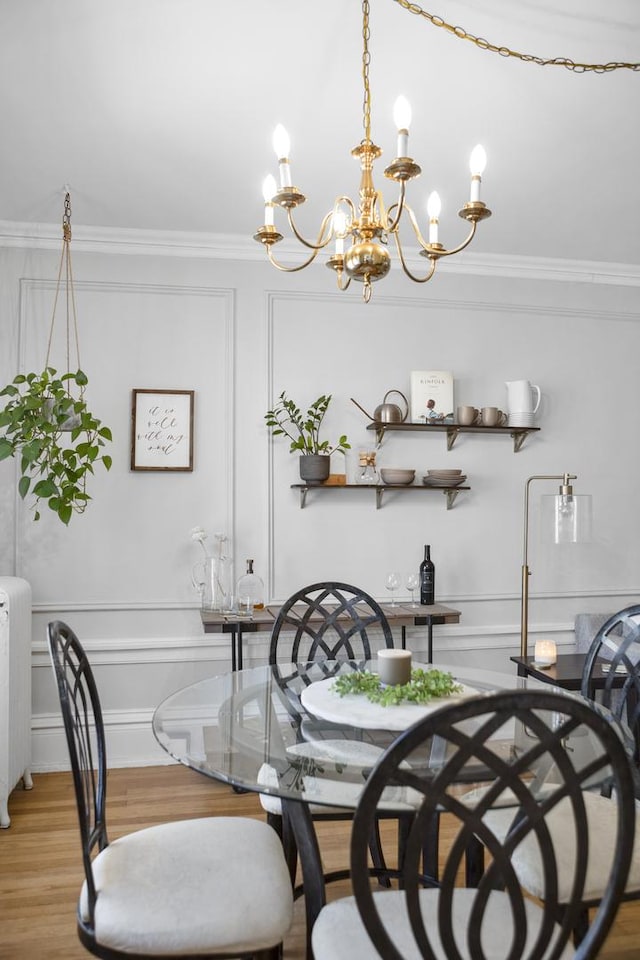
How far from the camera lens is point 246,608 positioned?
366cm

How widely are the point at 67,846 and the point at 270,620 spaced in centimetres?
120

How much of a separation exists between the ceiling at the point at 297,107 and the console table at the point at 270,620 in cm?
→ 189

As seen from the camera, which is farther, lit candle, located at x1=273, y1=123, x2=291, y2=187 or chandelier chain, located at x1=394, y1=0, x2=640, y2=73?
chandelier chain, located at x1=394, y1=0, x2=640, y2=73

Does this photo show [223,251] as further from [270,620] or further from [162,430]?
[270,620]

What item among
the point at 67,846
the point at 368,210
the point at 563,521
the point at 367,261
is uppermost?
the point at 368,210

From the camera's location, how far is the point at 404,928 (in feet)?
4.86

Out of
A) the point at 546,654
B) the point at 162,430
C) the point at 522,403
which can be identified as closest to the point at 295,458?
the point at 162,430

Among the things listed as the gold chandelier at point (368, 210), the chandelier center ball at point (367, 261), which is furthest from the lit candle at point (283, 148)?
the chandelier center ball at point (367, 261)

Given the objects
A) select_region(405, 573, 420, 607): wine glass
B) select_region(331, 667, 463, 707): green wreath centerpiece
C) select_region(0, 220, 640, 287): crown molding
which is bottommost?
select_region(331, 667, 463, 707): green wreath centerpiece

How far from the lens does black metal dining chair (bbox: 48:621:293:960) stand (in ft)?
5.04

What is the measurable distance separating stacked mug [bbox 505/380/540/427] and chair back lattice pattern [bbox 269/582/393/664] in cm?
130

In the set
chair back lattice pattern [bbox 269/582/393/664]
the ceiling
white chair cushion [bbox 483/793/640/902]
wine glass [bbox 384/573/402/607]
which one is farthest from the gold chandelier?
wine glass [bbox 384/573/402/607]

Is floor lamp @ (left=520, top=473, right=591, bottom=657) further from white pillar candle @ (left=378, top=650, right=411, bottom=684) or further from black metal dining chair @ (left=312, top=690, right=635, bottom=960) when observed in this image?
black metal dining chair @ (left=312, top=690, right=635, bottom=960)

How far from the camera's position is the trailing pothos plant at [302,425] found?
3.98 metres
